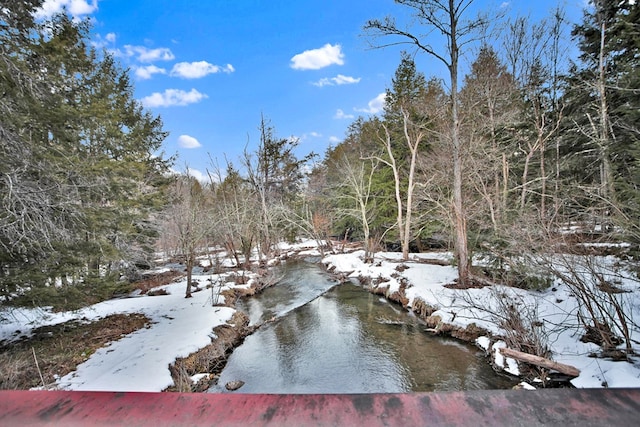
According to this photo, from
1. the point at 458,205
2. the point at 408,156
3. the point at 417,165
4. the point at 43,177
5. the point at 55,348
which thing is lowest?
the point at 55,348

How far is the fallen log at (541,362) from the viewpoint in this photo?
14.2 feet

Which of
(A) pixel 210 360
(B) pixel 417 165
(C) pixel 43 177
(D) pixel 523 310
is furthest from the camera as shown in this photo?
(B) pixel 417 165

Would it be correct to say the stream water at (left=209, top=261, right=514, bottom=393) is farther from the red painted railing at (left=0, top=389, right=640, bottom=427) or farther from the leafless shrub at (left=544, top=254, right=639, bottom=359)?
the red painted railing at (left=0, top=389, right=640, bottom=427)

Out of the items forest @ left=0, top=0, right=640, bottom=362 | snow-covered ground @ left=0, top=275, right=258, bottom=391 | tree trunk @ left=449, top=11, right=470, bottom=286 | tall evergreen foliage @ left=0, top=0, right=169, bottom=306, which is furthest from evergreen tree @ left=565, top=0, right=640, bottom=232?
tall evergreen foliage @ left=0, top=0, right=169, bottom=306

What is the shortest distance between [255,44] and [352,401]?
1763 centimetres

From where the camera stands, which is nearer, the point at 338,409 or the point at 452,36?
the point at 338,409

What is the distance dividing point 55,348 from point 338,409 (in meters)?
7.51

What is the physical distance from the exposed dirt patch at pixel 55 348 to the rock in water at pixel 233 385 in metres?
2.60

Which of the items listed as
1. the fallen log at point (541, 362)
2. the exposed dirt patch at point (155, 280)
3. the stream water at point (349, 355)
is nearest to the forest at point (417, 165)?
the exposed dirt patch at point (155, 280)

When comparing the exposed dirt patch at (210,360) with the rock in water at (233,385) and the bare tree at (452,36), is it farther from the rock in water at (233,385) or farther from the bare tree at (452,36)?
the bare tree at (452,36)

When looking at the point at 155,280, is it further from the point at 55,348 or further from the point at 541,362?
the point at 541,362

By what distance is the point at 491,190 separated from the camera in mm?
11172

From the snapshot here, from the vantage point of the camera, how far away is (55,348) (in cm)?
546

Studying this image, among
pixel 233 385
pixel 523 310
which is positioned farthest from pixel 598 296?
pixel 233 385
